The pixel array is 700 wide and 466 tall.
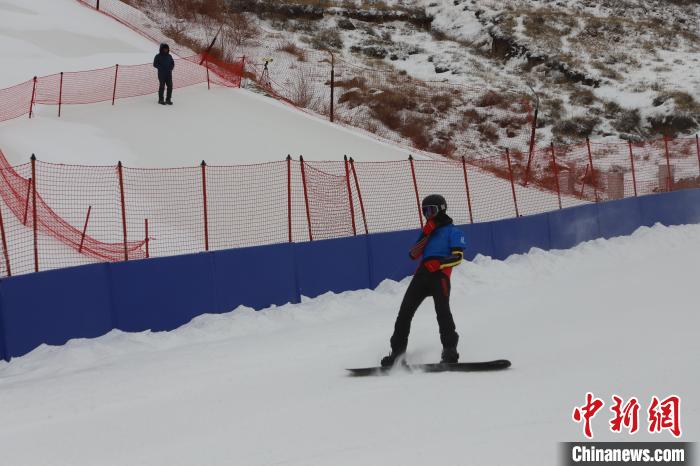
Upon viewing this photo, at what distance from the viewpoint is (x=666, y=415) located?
6223 millimetres

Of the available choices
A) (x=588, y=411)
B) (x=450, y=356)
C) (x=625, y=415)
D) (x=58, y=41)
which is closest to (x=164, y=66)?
(x=58, y=41)

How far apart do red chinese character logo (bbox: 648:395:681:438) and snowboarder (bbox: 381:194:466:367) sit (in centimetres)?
244

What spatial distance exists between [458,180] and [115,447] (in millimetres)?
13661

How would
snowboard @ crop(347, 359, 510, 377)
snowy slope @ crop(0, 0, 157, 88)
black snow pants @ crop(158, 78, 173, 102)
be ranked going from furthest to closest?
1. snowy slope @ crop(0, 0, 157, 88)
2. black snow pants @ crop(158, 78, 173, 102)
3. snowboard @ crop(347, 359, 510, 377)

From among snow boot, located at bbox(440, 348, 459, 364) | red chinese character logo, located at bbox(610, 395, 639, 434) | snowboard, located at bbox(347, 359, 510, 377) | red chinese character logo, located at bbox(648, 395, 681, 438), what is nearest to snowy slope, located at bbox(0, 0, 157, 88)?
snowboard, located at bbox(347, 359, 510, 377)

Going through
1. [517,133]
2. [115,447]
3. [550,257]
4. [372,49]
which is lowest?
[115,447]

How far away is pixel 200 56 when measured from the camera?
28391 mm

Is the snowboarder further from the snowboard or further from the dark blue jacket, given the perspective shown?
the dark blue jacket

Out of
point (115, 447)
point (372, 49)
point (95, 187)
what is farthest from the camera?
point (372, 49)

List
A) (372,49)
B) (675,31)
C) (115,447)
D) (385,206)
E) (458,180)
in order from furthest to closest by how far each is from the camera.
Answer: (675,31) < (372,49) < (458,180) < (385,206) < (115,447)

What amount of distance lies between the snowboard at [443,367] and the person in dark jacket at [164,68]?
15671mm

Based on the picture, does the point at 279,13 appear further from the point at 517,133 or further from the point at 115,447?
the point at 115,447

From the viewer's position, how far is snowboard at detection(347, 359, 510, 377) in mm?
8227

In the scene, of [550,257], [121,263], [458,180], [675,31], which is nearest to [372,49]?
[675,31]
